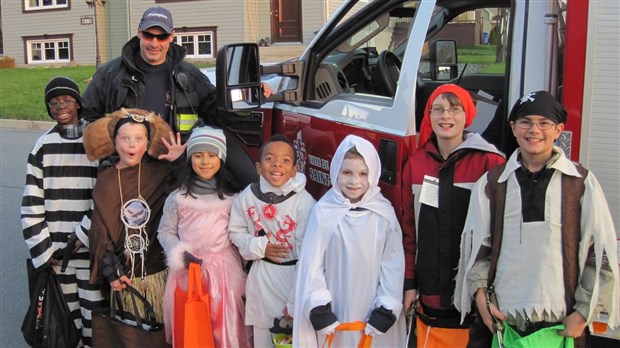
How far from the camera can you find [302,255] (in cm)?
288

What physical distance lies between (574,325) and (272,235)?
144 centimetres

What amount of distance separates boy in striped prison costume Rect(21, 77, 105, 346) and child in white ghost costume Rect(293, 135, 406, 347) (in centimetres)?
143

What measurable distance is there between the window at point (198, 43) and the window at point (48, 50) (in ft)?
17.1

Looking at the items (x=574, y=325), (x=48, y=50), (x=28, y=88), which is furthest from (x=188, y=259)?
(x=48, y=50)

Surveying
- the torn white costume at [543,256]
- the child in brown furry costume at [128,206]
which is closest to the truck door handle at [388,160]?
the torn white costume at [543,256]

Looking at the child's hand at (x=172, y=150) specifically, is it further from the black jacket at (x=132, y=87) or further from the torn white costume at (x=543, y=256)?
the torn white costume at (x=543, y=256)

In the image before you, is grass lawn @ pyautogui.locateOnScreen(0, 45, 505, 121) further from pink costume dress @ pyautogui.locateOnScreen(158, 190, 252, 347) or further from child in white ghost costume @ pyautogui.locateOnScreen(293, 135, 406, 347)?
child in white ghost costume @ pyautogui.locateOnScreen(293, 135, 406, 347)

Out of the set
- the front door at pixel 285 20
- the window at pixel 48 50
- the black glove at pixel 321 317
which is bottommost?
the black glove at pixel 321 317

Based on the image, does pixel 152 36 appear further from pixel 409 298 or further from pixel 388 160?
pixel 409 298

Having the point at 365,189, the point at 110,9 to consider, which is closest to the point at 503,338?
the point at 365,189

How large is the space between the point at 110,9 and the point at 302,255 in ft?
68.6

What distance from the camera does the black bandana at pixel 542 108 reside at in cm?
237

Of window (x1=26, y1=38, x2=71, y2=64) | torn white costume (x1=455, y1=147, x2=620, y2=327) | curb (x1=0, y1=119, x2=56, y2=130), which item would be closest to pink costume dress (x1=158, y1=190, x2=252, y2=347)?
torn white costume (x1=455, y1=147, x2=620, y2=327)

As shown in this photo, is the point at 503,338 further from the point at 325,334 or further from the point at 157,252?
the point at 157,252
